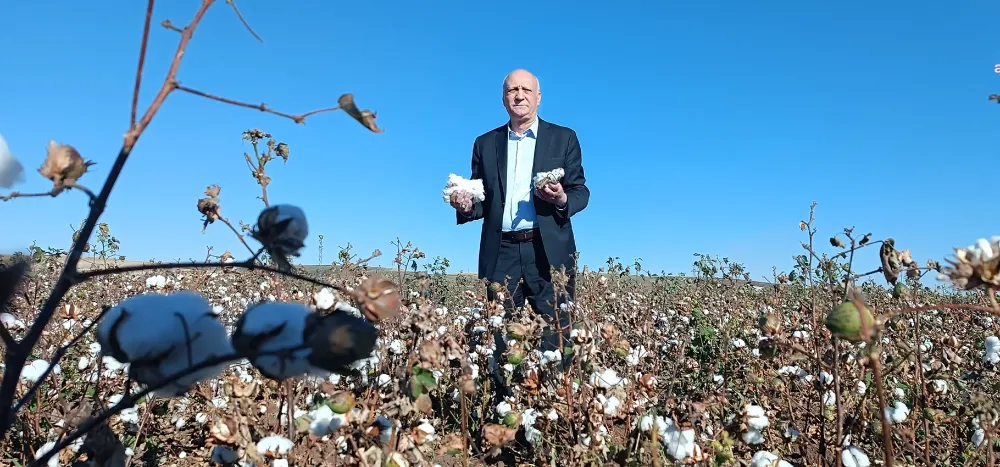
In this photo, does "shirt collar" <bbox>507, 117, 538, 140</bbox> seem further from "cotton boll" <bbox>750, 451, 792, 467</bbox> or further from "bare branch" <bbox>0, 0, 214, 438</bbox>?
"bare branch" <bbox>0, 0, 214, 438</bbox>

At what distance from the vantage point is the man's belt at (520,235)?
11.3 ft

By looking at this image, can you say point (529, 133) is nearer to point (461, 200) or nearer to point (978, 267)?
point (461, 200)

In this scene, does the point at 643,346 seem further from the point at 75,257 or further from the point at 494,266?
the point at 75,257

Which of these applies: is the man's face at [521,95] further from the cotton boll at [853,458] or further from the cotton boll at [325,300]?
the cotton boll at [853,458]

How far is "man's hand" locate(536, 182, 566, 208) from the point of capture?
306cm

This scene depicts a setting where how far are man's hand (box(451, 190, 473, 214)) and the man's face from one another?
0.61 m

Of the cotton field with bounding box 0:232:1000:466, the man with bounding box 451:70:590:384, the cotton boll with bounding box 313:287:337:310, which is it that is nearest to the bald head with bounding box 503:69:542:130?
the man with bounding box 451:70:590:384

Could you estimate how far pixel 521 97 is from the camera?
3.60 meters

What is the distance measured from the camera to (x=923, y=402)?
2.43m

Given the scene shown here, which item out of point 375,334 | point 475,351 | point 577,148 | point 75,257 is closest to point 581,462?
point 375,334

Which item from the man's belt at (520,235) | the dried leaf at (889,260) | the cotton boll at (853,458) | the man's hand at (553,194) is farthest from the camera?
the man's belt at (520,235)

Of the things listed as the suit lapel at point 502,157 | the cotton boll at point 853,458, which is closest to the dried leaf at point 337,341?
the cotton boll at point 853,458

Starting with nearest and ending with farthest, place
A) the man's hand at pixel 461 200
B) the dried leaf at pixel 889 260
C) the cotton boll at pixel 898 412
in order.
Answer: the dried leaf at pixel 889 260
the cotton boll at pixel 898 412
the man's hand at pixel 461 200

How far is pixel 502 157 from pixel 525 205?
0.33 m
